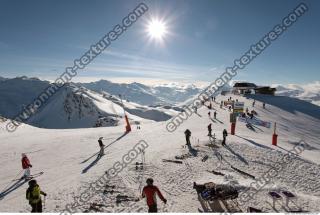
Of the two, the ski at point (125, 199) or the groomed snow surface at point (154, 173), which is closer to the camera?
the groomed snow surface at point (154, 173)

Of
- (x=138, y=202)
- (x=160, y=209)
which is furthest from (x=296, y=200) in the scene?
(x=138, y=202)

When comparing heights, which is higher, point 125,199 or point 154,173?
point 154,173

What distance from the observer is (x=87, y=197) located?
638 inches

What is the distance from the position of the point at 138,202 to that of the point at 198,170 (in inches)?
280

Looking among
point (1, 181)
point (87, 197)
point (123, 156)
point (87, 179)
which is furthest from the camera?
point (123, 156)

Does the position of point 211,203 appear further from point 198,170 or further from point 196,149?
point 196,149

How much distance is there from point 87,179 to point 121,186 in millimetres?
3001

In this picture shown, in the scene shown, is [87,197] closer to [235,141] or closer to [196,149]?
[196,149]

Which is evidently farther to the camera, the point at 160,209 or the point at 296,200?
the point at 296,200

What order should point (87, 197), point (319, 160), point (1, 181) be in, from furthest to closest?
point (319, 160), point (1, 181), point (87, 197)

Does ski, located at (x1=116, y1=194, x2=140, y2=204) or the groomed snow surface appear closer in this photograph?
the groomed snow surface

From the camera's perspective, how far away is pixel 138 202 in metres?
15.4

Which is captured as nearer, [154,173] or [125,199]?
[125,199]

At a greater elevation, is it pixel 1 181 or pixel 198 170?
pixel 198 170
